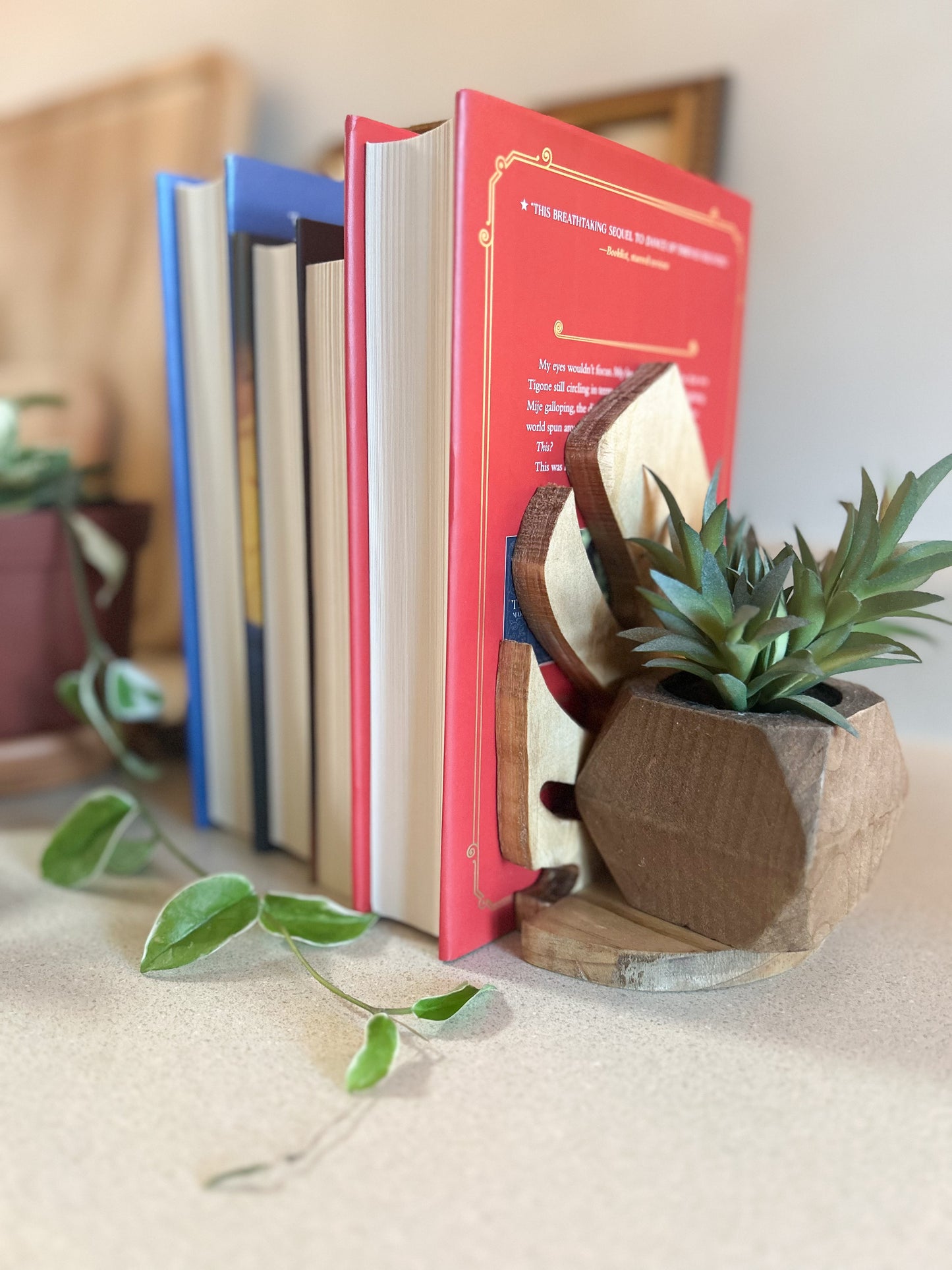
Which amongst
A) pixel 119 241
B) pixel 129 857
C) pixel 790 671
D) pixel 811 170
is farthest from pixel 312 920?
pixel 119 241

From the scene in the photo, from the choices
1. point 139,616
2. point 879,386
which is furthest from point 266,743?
point 879,386

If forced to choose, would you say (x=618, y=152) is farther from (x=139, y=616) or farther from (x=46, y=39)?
(x=46, y=39)

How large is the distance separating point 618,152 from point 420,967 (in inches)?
15.7

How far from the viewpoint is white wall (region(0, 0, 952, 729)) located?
1.76ft

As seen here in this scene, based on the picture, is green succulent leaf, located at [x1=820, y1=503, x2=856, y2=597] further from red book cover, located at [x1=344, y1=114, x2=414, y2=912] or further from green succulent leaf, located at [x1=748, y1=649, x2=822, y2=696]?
red book cover, located at [x1=344, y1=114, x2=414, y2=912]

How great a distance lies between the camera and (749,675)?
1.34 ft

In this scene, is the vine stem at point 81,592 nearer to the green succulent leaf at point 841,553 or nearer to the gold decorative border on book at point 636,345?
the gold decorative border on book at point 636,345

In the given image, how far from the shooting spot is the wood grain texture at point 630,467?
440mm

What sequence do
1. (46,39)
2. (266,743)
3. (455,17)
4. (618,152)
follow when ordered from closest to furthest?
(618,152) → (266,743) → (455,17) → (46,39)

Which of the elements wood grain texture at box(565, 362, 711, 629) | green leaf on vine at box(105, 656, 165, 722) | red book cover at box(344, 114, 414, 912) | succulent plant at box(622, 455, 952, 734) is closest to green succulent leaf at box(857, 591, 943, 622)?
succulent plant at box(622, 455, 952, 734)

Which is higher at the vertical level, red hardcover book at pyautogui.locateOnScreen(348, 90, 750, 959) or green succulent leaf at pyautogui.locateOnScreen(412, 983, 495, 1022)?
red hardcover book at pyautogui.locateOnScreen(348, 90, 750, 959)

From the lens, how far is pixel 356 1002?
0.37 metres

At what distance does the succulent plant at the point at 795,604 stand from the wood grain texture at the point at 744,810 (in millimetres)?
17

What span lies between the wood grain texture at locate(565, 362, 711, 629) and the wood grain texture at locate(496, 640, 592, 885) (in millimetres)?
71
